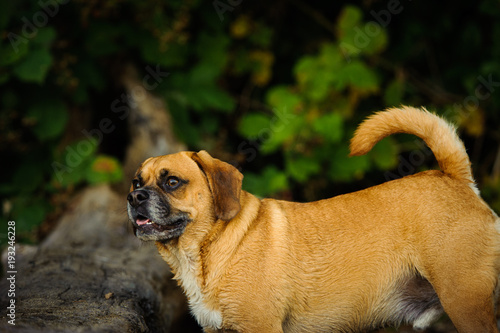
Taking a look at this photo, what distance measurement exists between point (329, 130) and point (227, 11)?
2809 mm

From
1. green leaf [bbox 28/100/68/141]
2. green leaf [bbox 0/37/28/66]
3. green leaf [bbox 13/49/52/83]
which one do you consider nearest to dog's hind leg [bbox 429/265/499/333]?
green leaf [bbox 13/49/52/83]

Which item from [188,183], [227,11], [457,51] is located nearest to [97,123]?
[227,11]

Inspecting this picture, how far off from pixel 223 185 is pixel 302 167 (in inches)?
130

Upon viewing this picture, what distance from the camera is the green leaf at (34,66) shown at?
Result: 5762mm

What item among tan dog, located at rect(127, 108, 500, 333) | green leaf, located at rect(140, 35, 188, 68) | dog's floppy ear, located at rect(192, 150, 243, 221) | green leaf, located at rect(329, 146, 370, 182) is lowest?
green leaf, located at rect(329, 146, 370, 182)

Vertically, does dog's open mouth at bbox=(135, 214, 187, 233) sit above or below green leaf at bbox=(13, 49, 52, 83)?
below

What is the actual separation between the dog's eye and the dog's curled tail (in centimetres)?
132

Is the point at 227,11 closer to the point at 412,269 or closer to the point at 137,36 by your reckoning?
the point at 137,36

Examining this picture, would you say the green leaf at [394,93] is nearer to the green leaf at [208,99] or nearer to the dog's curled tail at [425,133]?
the green leaf at [208,99]

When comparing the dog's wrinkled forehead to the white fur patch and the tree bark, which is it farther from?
the white fur patch

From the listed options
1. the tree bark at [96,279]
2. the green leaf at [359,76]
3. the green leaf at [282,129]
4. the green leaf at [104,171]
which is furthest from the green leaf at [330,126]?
the green leaf at [104,171]

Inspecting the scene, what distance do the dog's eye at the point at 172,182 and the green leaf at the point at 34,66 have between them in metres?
3.19

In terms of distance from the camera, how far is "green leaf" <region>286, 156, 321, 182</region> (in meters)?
6.58

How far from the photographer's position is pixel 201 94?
23.3 feet
